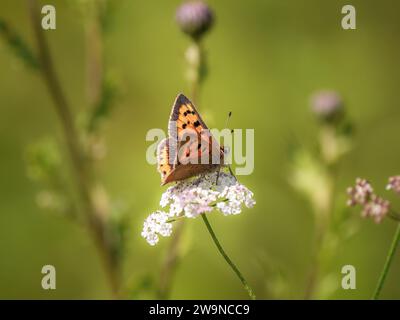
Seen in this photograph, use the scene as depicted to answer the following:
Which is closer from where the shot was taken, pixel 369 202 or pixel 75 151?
pixel 369 202

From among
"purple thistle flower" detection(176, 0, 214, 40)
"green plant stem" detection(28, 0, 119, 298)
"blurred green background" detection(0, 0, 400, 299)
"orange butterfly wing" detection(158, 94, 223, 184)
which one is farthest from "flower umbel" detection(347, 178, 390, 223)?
"blurred green background" detection(0, 0, 400, 299)

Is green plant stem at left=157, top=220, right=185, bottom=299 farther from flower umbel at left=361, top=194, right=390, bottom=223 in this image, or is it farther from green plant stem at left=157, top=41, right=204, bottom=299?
flower umbel at left=361, top=194, right=390, bottom=223

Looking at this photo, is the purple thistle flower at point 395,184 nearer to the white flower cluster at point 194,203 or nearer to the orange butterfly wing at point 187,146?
the white flower cluster at point 194,203

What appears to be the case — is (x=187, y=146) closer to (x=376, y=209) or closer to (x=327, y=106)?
(x=376, y=209)

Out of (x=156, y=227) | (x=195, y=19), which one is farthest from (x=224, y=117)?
(x=156, y=227)

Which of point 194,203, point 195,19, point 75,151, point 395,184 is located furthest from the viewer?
point 195,19
